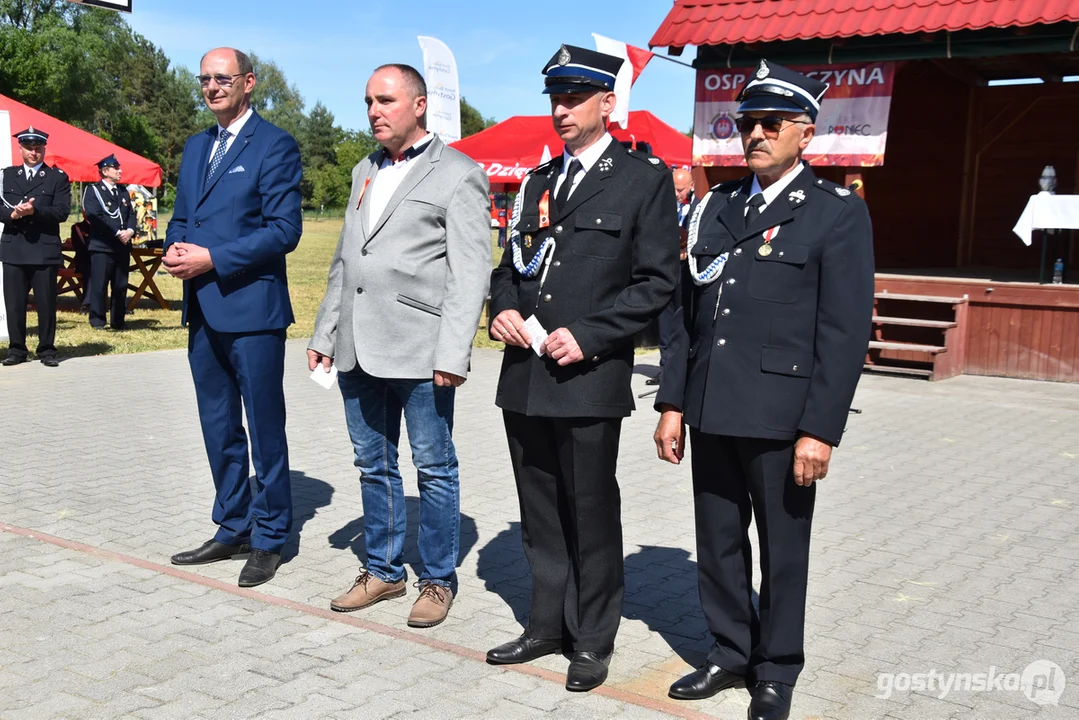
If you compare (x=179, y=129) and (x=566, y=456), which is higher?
(x=179, y=129)

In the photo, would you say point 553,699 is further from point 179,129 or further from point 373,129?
point 179,129

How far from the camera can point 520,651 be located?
3986 mm

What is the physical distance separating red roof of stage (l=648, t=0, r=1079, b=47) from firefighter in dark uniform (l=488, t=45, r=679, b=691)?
8322 millimetres

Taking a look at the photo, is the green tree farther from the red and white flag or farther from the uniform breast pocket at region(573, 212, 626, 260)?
the uniform breast pocket at region(573, 212, 626, 260)

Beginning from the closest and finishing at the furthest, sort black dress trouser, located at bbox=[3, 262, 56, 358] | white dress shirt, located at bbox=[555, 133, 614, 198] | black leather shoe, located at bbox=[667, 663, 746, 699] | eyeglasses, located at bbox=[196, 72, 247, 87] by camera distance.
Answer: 1. black leather shoe, located at bbox=[667, 663, 746, 699]
2. white dress shirt, located at bbox=[555, 133, 614, 198]
3. eyeglasses, located at bbox=[196, 72, 247, 87]
4. black dress trouser, located at bbox=[3, 262, 56, 358]

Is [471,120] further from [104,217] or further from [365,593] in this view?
[365,593]

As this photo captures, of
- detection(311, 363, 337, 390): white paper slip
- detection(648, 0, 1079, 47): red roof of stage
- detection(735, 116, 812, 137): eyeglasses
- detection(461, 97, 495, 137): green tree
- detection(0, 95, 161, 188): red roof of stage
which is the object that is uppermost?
detection(461, 97, 495, 137): green tree

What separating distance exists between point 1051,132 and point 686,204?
24.7 feet

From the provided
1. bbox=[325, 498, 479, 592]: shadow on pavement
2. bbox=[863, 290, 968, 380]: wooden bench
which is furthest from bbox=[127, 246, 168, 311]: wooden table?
bbox=[325, 498, 479, 592]: shadow on pavement

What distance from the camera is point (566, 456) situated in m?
3.88

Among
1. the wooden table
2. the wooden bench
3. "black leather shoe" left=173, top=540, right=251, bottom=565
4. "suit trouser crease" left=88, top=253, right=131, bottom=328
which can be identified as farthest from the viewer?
the wooden table

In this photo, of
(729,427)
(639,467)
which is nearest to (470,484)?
(639,467)

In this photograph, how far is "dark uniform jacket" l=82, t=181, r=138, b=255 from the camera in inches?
562

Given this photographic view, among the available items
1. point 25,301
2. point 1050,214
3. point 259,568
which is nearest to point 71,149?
point 25,301
